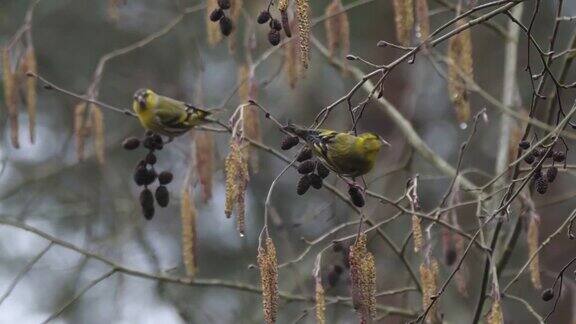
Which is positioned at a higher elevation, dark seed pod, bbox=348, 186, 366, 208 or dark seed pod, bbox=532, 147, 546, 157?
dark seed pod, bbox=532, 147, 546, 157

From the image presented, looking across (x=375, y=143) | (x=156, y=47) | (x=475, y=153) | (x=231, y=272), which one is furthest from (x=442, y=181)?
(x=375, y=143)

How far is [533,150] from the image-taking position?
2578 millimetres

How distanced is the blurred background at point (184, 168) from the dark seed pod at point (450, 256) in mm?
1806

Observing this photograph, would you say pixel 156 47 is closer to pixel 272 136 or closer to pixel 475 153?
pixel 272 136

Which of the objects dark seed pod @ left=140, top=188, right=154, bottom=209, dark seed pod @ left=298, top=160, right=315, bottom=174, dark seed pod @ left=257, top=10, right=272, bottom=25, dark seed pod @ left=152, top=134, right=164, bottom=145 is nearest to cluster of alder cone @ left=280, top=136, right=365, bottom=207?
dark seed pod @ left=298, top=160, right=315, bottom=174

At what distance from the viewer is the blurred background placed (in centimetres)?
635

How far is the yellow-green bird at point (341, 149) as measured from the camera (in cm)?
264

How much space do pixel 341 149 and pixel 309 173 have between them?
0.18 meters

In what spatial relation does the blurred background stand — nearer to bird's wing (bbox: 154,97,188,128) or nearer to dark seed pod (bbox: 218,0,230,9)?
bird's wing (bbox: 154,97,188,128)

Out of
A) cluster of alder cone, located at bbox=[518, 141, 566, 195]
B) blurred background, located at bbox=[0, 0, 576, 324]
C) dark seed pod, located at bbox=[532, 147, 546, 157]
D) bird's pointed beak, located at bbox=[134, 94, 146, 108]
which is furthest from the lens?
blurred background, located at bbox=[0, 0, 576, 324]

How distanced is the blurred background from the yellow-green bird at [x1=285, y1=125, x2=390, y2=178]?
8.89 ft

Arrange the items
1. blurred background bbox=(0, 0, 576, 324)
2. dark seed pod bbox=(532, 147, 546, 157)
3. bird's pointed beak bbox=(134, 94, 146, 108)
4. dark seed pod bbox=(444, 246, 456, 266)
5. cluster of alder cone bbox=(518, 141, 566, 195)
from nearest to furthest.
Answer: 1. cluster of alder cone bbox=(518, 141, 566, 195)
2. dark seed pod bbox=(532, 147, 546, 157)
3. bird's pointed beak bbox=(134, 94, 146, 108)
4. dark seed pod bbox=(444, 246, 456, 266)
5. blurred background bbox=(0, 0, 576, 324)

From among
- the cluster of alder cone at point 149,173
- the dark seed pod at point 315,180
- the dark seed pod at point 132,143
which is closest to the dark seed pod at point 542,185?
the dark seed pod at point 315,180

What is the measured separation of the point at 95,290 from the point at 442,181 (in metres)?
2.62
